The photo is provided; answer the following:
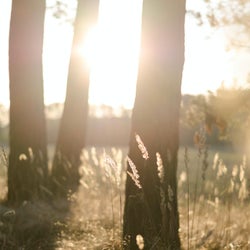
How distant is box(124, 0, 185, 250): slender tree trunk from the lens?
5906 millimetres

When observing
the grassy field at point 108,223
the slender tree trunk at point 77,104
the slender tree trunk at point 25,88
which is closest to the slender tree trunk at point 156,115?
the grassy field at point 108,223

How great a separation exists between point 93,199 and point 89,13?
437cm

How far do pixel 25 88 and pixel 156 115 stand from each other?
4191mm

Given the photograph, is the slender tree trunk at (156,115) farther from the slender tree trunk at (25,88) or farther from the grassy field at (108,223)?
the slender tree trunk at (25,88)

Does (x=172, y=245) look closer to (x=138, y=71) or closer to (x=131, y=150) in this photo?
(x=131, y=150)

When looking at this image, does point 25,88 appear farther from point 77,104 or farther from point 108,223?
point 108,223

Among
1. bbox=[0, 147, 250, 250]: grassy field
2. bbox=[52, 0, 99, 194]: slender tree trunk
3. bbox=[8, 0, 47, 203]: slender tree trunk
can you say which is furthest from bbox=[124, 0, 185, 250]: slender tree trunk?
bbox=[52, 0, 99, 194]: slender tree trunk

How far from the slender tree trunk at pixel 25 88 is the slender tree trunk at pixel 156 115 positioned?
3.82 meters

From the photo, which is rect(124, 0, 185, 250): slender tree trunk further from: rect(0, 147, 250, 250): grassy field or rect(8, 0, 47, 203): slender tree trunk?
rect(8, 0, 47, 203): slender tree trunk

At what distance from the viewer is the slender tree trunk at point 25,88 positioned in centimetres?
953

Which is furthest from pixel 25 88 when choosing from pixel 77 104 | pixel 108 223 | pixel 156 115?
pixel 156 115

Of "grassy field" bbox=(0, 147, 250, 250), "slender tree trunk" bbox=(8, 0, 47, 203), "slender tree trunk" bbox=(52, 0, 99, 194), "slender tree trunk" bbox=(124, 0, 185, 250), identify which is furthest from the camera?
"slender tree trunk" bbox=(52, 0, 99, 194)

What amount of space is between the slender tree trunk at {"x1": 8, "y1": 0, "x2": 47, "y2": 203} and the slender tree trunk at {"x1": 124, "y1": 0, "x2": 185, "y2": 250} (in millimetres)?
3823

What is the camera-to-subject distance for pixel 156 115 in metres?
5.92
